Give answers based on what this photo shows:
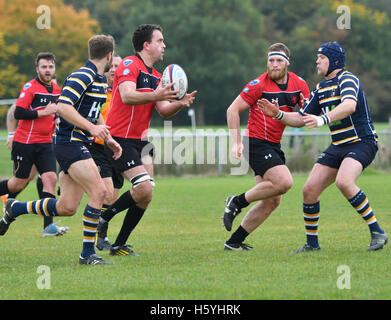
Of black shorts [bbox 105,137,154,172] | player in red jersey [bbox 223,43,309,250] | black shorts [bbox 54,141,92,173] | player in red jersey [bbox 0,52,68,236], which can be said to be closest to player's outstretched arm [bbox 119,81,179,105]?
black shorts [bbox 105,137,154,172]

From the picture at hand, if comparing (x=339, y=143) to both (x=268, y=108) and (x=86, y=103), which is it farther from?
(x=86, y=103)

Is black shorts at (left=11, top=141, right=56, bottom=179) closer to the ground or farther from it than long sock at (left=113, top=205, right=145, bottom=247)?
farther from it

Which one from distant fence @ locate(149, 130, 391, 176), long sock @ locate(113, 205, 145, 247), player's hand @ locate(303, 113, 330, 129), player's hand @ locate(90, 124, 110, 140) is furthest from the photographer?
distant fence @ locate(149, 130, 391, 176)

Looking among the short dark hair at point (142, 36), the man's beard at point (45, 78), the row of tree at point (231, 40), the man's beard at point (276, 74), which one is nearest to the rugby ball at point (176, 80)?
the short dark hair at point (142, 36)

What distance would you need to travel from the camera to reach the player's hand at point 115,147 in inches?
304

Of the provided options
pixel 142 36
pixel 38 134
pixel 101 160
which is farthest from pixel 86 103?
pixel 38 134

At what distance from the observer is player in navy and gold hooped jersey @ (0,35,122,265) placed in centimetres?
732

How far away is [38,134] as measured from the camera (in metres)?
11.1

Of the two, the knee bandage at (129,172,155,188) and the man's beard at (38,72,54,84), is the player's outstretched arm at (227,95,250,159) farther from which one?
the man's beard at (38,72,54,84)

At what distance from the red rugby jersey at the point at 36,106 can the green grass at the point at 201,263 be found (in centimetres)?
143

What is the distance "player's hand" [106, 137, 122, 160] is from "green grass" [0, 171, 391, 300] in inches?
44.0

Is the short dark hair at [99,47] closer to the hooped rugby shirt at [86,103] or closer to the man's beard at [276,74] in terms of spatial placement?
the hooped rugby shirt at [86,103]
